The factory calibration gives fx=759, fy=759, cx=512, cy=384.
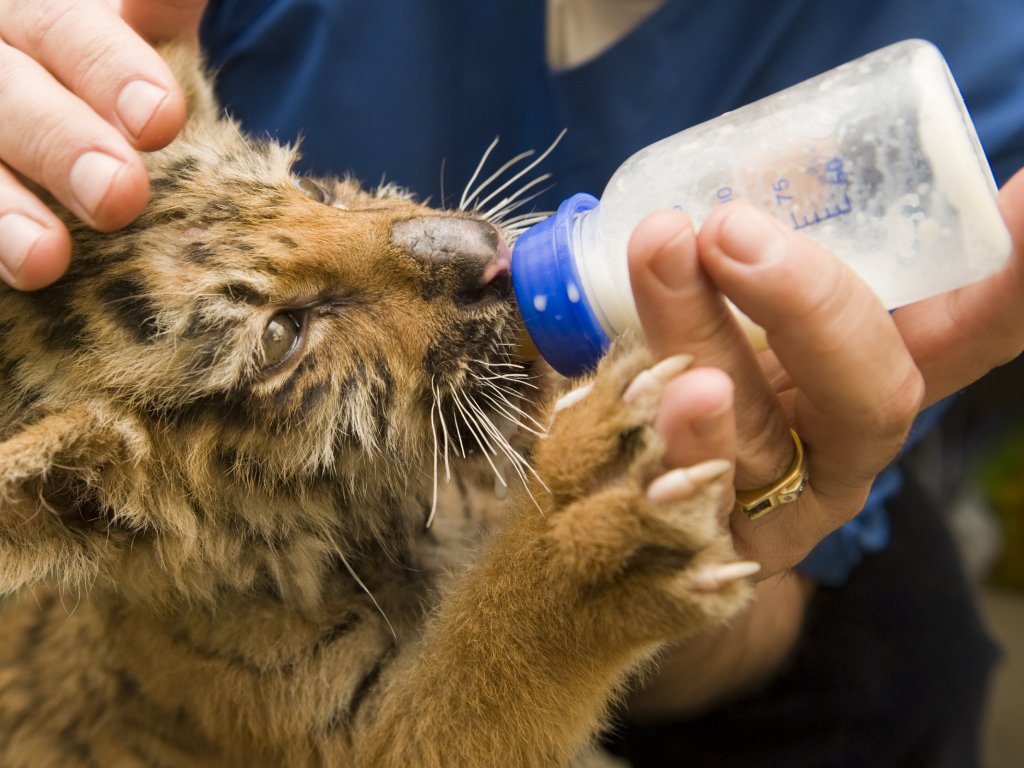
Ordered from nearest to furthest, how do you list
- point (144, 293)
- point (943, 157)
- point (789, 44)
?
1. point (943, 157)
2. point (144, 293)
3. point (789, 44)

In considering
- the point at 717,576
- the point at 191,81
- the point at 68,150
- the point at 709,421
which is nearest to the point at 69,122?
the point at 68,150

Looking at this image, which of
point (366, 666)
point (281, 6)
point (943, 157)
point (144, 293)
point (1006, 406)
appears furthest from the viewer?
point (1006, 406)

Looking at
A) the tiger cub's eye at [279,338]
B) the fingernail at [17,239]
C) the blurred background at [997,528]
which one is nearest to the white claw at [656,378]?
the tiger cub's eye at [279,338]

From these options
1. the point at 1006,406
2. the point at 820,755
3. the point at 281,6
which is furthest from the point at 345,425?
the point at 1006,406

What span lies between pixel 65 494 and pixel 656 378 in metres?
0.95

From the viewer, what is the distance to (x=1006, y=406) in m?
3.20

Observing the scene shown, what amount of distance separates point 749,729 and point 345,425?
1461 millimetres

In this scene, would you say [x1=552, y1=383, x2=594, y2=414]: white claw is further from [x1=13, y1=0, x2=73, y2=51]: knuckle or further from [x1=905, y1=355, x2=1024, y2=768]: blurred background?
[x1=905, y1=355, x2=1024, y2=768]: blurred background

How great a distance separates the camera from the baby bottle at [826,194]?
37.4 inches

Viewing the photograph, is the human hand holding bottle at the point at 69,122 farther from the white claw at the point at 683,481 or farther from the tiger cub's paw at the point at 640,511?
the white claw at the point at 683,481

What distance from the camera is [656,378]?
100 cm

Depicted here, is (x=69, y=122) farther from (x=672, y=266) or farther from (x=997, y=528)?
(x=997, y=528)

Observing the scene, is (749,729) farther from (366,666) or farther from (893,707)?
(366,666)

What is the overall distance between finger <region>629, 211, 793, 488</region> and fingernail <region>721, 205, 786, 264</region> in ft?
0.16
